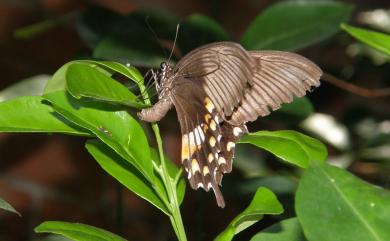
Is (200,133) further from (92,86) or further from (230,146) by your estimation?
(92,86)

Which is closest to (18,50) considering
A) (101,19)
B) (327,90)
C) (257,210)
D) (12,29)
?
(12,29)

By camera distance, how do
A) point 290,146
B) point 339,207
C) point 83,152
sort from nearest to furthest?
point 339,207 → point 290,146 → point 83,152

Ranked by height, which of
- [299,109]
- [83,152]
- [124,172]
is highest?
[124,172]

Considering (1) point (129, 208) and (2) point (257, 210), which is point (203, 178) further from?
(1) point (129, 208)

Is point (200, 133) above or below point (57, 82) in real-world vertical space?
below

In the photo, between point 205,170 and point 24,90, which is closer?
point 205,170

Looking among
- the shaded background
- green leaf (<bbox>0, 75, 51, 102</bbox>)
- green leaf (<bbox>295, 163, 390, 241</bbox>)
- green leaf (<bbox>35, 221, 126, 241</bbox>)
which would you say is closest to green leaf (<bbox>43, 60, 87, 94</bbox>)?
green leaf (<bbox>35, 221, 126, 241</bbox>)

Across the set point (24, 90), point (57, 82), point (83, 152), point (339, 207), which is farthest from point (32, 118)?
point (83, 152)

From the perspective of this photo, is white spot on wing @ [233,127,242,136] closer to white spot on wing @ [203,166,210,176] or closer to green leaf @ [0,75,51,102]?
white spot on wing @ [203,166,210,176]
